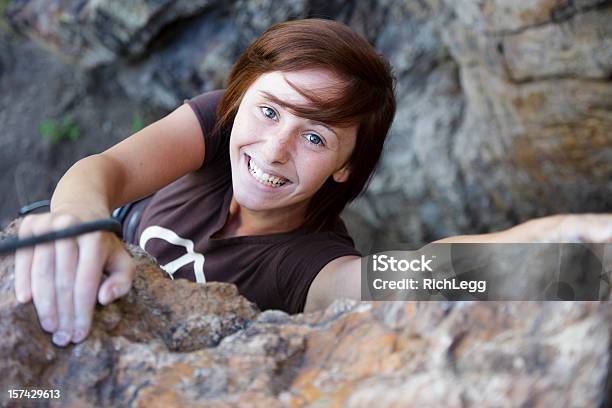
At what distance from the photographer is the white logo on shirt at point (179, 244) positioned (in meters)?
1.62

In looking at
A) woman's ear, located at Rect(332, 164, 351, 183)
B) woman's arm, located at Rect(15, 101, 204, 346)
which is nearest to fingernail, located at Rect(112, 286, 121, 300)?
woman's arm, located at Rect(15, 101, 204, 346)

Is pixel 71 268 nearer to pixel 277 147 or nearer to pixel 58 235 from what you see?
pixel 58 235

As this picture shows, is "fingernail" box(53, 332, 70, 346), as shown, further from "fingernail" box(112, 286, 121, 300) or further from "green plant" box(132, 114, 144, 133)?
"green plant" box(132, 114, 144, 133)

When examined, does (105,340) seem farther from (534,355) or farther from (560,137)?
(560,137)

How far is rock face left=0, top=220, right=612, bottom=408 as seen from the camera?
84 centimetres

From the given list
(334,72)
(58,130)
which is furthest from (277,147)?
(58,130)

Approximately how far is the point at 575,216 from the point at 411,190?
2.62 meters

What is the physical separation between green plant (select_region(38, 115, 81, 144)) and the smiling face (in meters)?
3.14

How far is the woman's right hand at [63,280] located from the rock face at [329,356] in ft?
0.08

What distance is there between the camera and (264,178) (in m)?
1.50

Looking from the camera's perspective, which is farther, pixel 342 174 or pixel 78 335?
pixel 342 174

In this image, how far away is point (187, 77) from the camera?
3.81 meters

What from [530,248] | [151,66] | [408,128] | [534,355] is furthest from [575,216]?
[151,66]

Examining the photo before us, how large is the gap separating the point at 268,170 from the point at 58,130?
3316mm
